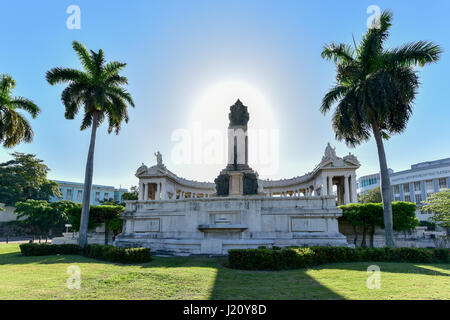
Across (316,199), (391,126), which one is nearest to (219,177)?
(316,199)

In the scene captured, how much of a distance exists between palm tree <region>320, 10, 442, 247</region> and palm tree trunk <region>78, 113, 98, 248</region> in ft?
64.7

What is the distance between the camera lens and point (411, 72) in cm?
1822

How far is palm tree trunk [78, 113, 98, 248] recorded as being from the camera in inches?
816

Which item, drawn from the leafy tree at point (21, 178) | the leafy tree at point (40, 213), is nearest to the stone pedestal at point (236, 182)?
the leafy tree at point (40, 213)

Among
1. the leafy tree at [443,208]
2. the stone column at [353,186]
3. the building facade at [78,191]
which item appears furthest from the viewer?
the building facade at [78,191]

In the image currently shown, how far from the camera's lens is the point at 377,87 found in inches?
709

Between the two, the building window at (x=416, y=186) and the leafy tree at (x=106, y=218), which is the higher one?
the building window at (x=416, y=186)

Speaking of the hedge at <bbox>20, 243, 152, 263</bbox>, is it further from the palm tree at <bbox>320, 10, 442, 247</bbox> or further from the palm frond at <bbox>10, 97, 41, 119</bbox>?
the palm tree at <bbox>320, 10, 442, 247</bbox>

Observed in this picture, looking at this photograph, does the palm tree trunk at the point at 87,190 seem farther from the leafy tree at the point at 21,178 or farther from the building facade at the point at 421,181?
the building facade at the point at 421,181

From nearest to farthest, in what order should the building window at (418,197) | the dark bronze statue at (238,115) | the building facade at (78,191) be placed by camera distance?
the dark bronze statue at (238,115)
the building window at (418,197)
the building facade at (78,191)

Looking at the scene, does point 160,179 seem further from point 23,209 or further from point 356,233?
point 356,233

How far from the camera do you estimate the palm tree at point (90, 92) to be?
22.1m

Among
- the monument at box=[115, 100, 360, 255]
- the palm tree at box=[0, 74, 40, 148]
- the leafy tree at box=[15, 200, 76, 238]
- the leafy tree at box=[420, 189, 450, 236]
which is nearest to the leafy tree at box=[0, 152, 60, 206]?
the leafy tree at box=[15, 200, 76, 238]
